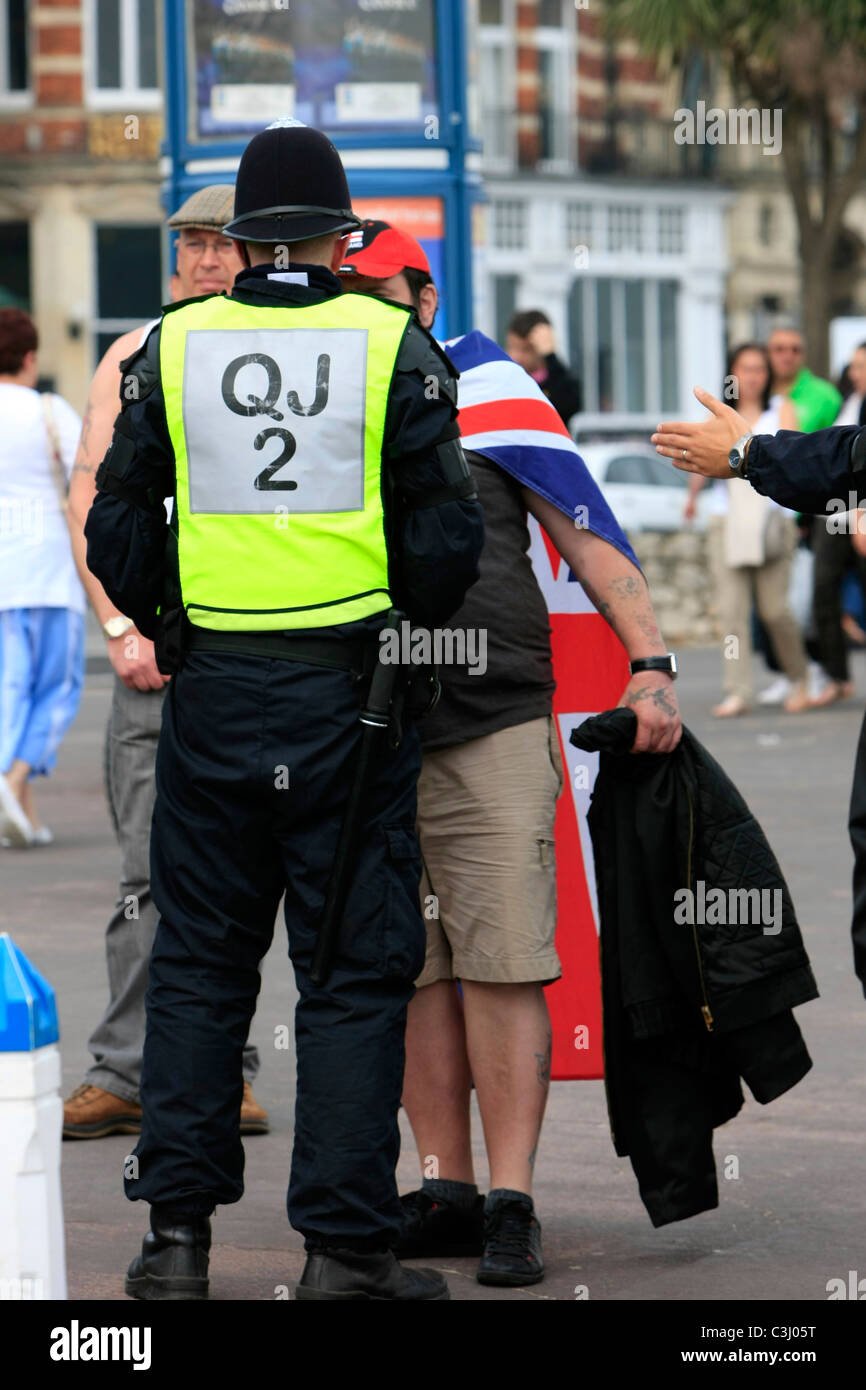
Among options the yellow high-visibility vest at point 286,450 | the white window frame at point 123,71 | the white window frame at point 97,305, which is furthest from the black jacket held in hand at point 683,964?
the white window frame at point 123,71

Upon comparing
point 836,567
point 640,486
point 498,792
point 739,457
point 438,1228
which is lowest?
point 640,486

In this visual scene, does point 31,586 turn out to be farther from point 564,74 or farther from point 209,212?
point 564,74

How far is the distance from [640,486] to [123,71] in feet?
44.8

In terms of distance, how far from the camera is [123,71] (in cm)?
3688

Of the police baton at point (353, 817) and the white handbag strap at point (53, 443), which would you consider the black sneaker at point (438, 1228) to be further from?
the white handbag strap at point (53, 443)

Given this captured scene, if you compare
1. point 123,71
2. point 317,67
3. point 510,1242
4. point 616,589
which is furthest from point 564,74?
point 510,1242

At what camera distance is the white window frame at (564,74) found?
43219 mm

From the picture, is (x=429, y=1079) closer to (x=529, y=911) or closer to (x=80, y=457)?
(x=529, y=911)

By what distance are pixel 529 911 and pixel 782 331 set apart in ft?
31.4

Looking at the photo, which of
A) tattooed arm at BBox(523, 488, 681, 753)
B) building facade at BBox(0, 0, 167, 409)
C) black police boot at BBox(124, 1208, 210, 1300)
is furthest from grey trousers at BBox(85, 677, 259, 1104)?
building facade at BBox(0, 0, 167, 409)
